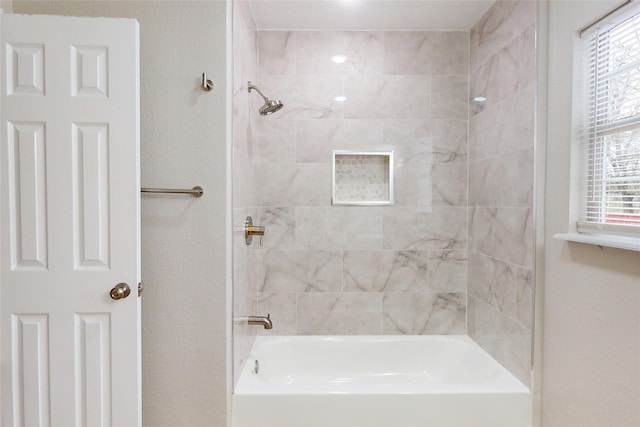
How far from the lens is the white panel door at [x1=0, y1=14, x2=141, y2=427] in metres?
1.51

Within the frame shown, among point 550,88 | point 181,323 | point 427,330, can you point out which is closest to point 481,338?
point 427,330

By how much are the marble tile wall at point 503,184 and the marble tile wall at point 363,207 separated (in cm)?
14

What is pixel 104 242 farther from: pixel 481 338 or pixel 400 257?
pixel 481 338

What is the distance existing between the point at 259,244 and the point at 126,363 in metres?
1.10

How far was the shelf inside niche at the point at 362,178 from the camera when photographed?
2564 mm

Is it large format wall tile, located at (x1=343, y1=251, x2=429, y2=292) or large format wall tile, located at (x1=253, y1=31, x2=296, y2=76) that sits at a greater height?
large format wall tile, located at (x1=253, y1=31, x2=296, y2=76)

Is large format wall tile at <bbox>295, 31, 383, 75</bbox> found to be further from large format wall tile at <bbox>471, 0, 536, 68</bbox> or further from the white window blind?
the white window blind

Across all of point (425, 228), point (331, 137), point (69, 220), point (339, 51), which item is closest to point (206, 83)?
point (69, 220)

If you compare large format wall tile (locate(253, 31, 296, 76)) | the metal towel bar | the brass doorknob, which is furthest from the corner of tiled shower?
the brass doorknob

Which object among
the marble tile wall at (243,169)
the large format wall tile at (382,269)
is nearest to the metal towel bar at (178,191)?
the marble tile wall at (243,169)


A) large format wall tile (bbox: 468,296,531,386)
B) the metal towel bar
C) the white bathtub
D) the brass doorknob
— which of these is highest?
A: the metal towel bar

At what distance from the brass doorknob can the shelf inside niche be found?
1.40 metres

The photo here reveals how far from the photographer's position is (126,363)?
1.56 meters

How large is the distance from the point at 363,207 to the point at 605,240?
137cm
